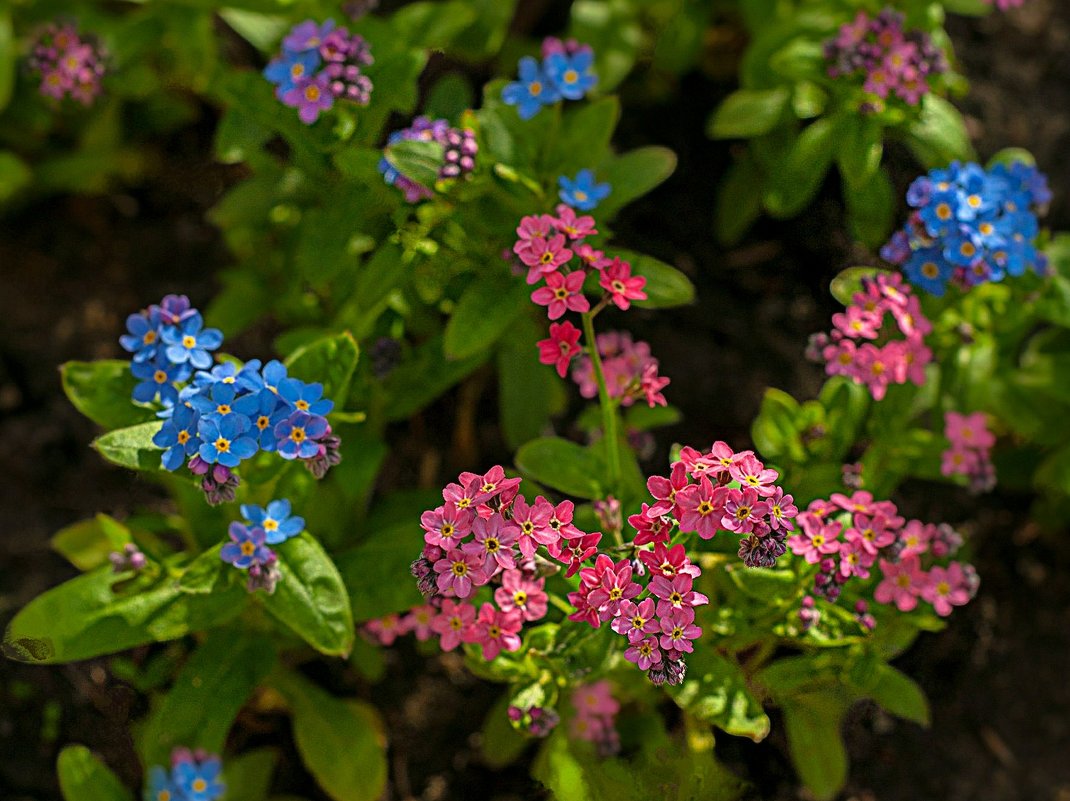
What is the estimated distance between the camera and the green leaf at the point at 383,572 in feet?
8.63

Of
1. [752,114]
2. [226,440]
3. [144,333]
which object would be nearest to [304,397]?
[226,440]

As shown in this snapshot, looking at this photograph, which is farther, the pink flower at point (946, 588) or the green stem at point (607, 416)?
the pink flower at point (946, 588)

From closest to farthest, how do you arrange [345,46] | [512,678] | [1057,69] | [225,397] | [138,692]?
1. [225,397]
2. [512,678]
3. [345,46]
4. [138,692]
5. [1057,69]

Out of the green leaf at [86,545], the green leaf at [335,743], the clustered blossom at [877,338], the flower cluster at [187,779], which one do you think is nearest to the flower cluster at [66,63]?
the green leaf at [86,545]

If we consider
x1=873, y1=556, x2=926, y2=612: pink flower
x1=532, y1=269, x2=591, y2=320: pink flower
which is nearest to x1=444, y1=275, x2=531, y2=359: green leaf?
x1=532, y1=269, x2=591, y2=320: pink flower

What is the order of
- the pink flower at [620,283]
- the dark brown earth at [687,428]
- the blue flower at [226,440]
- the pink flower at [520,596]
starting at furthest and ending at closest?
the dark brown earth at [687,428] < the pink flower at [620,283] < the pink flower at [520,596] < the blue flower at [226,440]

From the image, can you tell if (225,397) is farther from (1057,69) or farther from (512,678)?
(1057,69)

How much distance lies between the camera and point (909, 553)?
258 cm

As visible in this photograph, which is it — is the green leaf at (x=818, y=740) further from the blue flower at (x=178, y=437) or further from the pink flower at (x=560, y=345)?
the blue flower at (x=178, y=437)

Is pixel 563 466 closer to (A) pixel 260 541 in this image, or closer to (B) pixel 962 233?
(A) pixel 260 541

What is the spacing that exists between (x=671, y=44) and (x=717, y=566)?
2069mm

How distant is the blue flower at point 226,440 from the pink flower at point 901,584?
150cm

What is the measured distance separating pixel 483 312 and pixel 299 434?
672 millimetres

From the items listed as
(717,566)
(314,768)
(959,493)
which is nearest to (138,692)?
(314,768)
